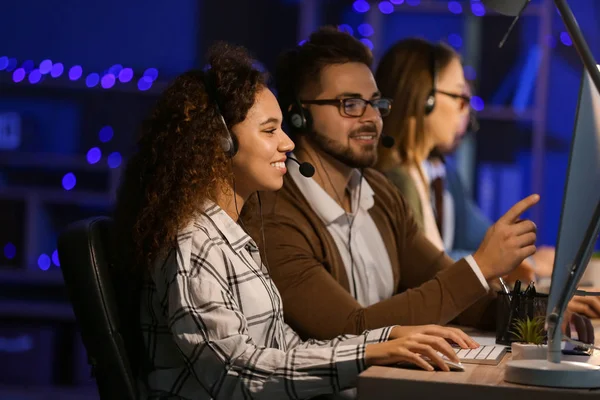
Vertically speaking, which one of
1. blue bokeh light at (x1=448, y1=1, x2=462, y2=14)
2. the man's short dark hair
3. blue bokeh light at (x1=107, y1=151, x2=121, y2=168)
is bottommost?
blue bokeh light at (x1=107, y1=151, x2=121, y2=168)

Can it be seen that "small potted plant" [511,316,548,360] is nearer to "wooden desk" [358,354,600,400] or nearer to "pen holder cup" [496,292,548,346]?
"pen holder cup" [496,292,548,346]

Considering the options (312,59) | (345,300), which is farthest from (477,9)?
(345,300)

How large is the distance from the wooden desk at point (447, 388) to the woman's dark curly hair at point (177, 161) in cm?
44

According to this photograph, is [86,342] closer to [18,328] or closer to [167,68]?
[18,328]

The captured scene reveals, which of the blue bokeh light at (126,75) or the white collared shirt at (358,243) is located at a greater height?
the blue bokeh light at (126,75)

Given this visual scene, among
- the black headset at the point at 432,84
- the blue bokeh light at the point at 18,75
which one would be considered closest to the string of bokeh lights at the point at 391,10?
the black headset at the point at 432,84

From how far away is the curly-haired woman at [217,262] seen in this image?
4.96ft

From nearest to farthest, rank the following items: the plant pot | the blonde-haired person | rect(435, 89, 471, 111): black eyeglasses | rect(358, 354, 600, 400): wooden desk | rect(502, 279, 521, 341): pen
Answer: rect(358, 354, 600, 400): wooden desk
the plant pot
rect(502, 279, 521, 341): pen
the blonde-haired person
rect(435, 89, 471, 111): black eyeglasses

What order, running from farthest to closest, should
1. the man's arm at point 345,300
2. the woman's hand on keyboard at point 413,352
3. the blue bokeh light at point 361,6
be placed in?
the blue bokeh light at point 361,6 < the man's arm at point 345,300 < the woman's hand on keyboard at point 413,352

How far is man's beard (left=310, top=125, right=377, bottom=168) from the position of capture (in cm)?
222

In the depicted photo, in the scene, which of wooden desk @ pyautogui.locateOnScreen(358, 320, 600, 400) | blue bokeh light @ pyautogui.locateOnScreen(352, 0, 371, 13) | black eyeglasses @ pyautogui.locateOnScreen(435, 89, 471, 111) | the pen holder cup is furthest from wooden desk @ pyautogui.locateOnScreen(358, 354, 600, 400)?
blue bokeh light @ pyautogui.locateOnScreen(352, 0, 371, 13)

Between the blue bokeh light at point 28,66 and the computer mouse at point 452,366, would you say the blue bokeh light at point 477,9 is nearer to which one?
the blue bokeh light at point 28,66

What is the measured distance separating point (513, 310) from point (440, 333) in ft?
0.77

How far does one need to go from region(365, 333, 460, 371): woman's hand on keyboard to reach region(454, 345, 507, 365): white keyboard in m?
0.08
